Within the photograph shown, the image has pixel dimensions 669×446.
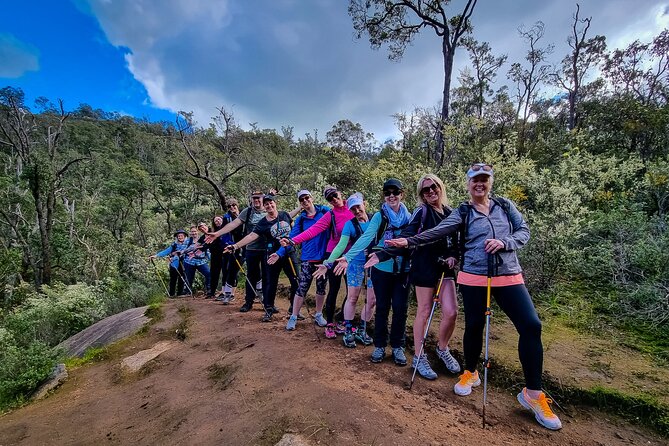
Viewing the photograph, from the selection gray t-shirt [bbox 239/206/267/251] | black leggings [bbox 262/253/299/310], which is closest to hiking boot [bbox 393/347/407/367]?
black leggings [bbox 262/253/299/310]

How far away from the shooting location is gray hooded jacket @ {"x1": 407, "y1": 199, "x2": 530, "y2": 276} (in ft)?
9.42

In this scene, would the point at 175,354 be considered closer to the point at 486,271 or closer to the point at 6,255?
the point at 486,271

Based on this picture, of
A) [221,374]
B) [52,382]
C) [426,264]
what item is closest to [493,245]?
[426,264]

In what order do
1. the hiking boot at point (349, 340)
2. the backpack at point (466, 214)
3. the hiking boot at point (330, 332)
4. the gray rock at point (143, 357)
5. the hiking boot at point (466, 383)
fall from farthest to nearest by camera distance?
1. the gray rock at point (143, 357)
2. the hiking boot at point (330, 332)
3. the hiking boot at point (349, 340)
4. the hiking boot at point (466, 383)
5. the backpack at point (466, 214)

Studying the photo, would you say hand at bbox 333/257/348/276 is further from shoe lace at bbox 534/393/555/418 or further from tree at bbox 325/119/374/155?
tree at bbox 325/119/374/155

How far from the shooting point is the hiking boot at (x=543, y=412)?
2756 millimetres

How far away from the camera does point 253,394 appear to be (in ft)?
11.0

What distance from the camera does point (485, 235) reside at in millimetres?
2949

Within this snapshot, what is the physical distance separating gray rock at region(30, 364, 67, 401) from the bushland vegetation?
0.13 meters

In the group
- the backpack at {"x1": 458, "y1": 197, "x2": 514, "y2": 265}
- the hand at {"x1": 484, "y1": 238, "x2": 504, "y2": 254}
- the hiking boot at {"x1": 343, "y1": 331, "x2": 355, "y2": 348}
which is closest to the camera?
the hand at {"x1": 484, "y1": 238, "x2": 504, "y2": 254}

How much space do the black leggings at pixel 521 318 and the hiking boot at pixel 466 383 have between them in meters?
0.51

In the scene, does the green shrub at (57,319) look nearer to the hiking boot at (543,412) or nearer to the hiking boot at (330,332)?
the hiking boot at (330,332)

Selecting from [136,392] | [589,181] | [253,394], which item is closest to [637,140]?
[589,181]

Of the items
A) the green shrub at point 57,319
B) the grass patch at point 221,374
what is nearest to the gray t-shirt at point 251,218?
the grass patch at point 221,374
